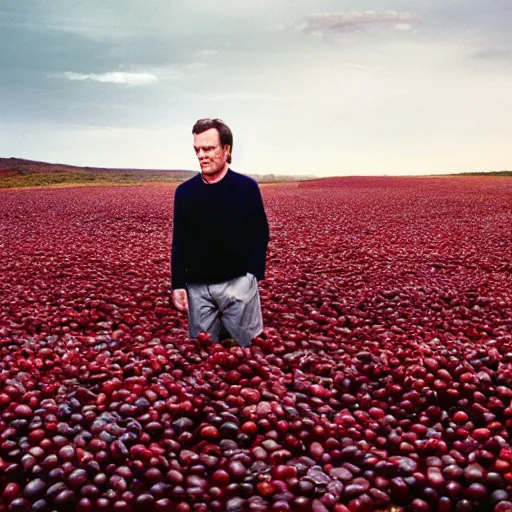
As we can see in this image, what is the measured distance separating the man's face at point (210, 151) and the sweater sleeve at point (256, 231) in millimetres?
389

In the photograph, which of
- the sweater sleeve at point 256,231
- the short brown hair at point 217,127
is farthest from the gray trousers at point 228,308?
the short brown hair at point 217,127

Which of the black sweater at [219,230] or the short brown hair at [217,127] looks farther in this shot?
the black sweater at [219,230]

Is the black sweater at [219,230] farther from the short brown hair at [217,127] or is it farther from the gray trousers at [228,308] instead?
the short brown hair at [217,127]

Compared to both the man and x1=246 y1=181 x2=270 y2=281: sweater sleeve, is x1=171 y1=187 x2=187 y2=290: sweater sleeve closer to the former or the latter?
the man

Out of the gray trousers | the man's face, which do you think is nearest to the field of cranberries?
the gray trousers

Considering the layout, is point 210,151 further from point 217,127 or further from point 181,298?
point 181,298

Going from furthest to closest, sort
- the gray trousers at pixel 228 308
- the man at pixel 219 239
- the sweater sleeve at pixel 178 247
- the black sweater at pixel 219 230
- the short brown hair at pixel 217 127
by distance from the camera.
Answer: the gray trousers at pixel 228 308 < the sweater sleeve at pixel 178 247 < the black sweater at pixel 219 230 < the man at pixel 219 239 < the short brown hair at pixel 217 127

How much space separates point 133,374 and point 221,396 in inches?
37.1

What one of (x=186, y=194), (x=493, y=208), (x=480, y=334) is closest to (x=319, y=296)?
(x=480, y=334)

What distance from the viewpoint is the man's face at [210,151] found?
4.59 m

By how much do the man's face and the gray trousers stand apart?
107 centimetres

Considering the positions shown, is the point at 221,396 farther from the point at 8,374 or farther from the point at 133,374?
the point at 8,374

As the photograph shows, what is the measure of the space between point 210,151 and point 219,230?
728mm

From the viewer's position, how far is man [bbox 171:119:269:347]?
4.73 meters
